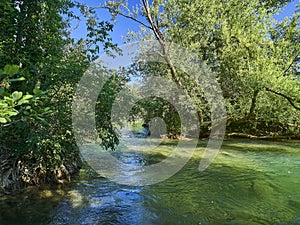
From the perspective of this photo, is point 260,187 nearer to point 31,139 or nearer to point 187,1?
point 31,139

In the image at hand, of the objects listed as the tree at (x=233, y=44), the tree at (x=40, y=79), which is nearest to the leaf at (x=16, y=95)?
the tree at (x=40, y=79)

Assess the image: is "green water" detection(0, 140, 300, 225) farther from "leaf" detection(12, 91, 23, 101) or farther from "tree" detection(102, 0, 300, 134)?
"tree" detection(102, 0, 300, 134)

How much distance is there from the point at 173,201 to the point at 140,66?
13.0 meters

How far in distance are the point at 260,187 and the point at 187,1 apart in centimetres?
1313

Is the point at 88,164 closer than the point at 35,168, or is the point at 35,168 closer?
Answer: the point at 35,168

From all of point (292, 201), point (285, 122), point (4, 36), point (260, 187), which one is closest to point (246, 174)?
point (260, 187)

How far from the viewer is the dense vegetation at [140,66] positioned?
5840 mm

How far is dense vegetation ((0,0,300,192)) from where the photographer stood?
584 centimetres

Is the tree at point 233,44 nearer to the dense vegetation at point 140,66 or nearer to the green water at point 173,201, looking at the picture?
the dense vegetation at point 140,66

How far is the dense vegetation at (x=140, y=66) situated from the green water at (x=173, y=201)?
995 millimetres

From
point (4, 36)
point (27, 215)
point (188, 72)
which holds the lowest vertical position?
point (27, 215)

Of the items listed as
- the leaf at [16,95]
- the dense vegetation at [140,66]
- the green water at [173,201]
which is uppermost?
the dense vegetation at [140,66]

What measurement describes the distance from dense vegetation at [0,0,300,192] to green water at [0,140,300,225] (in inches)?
39.2

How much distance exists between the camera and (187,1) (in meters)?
16.7
